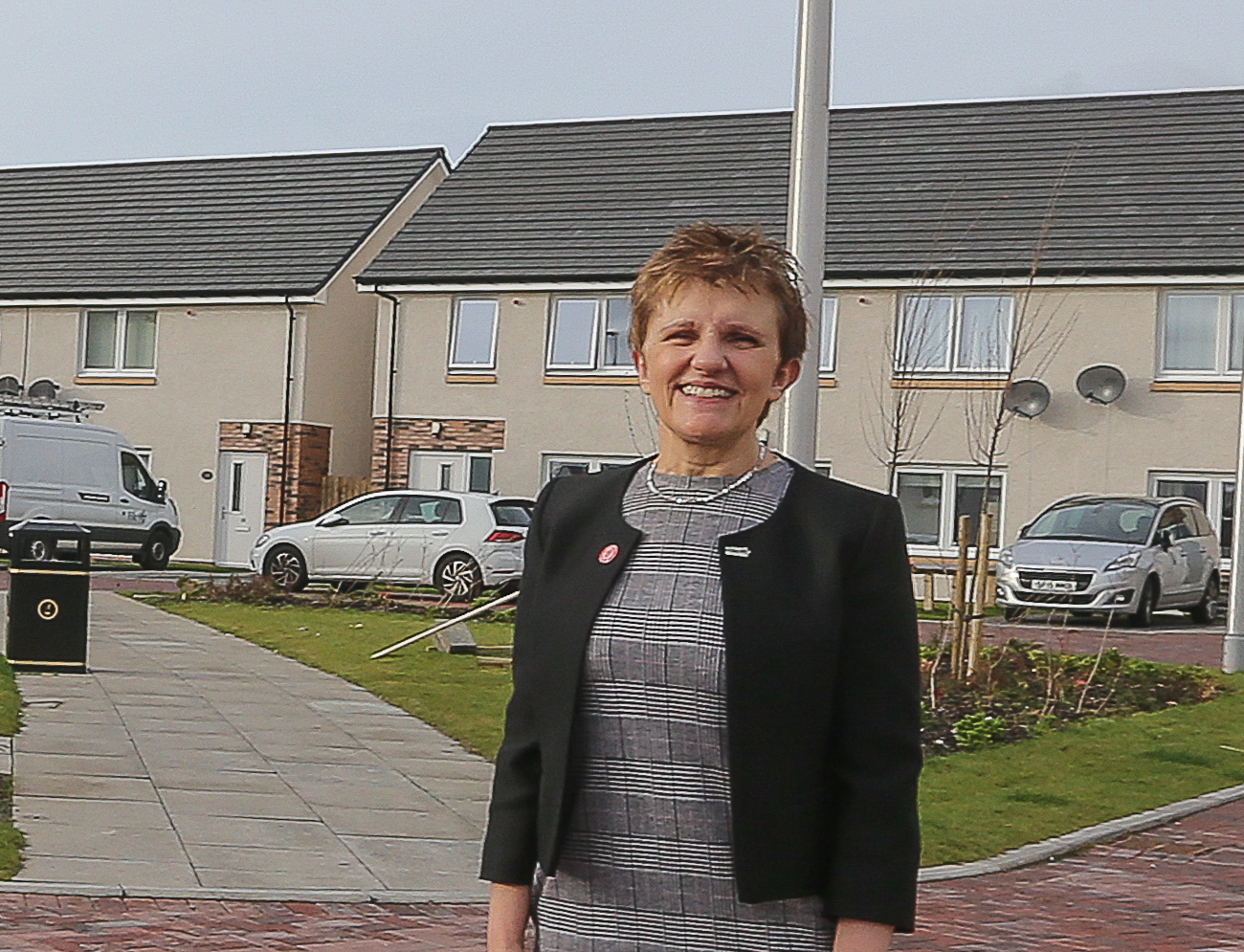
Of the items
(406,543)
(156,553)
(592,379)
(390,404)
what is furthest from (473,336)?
(406,543)

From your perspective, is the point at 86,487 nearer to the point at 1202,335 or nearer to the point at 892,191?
the point at 892,191

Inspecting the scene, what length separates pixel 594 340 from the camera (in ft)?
117

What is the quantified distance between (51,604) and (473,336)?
21.8 meters

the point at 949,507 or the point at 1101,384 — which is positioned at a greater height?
the point at 1101,384

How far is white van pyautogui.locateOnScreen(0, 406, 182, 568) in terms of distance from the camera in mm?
32750

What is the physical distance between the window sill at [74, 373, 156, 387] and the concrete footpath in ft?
78.7

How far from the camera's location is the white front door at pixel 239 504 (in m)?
38.7

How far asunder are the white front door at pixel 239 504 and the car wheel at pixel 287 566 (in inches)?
383

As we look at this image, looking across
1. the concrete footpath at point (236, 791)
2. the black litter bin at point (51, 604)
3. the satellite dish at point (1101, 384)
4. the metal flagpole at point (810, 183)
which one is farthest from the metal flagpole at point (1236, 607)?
the satellite dish at point (1101, 384)

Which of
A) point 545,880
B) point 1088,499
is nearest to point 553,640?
point 545,880

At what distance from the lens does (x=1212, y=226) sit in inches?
1264

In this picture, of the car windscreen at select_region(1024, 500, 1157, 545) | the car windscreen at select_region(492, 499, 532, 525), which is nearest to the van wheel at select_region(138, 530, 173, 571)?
the car windscreen at select_region(492, 499, 532, 525)

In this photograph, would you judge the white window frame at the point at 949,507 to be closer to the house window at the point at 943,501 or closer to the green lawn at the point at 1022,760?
the house window at the point at 943,501

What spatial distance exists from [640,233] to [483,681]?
20.8 meters
